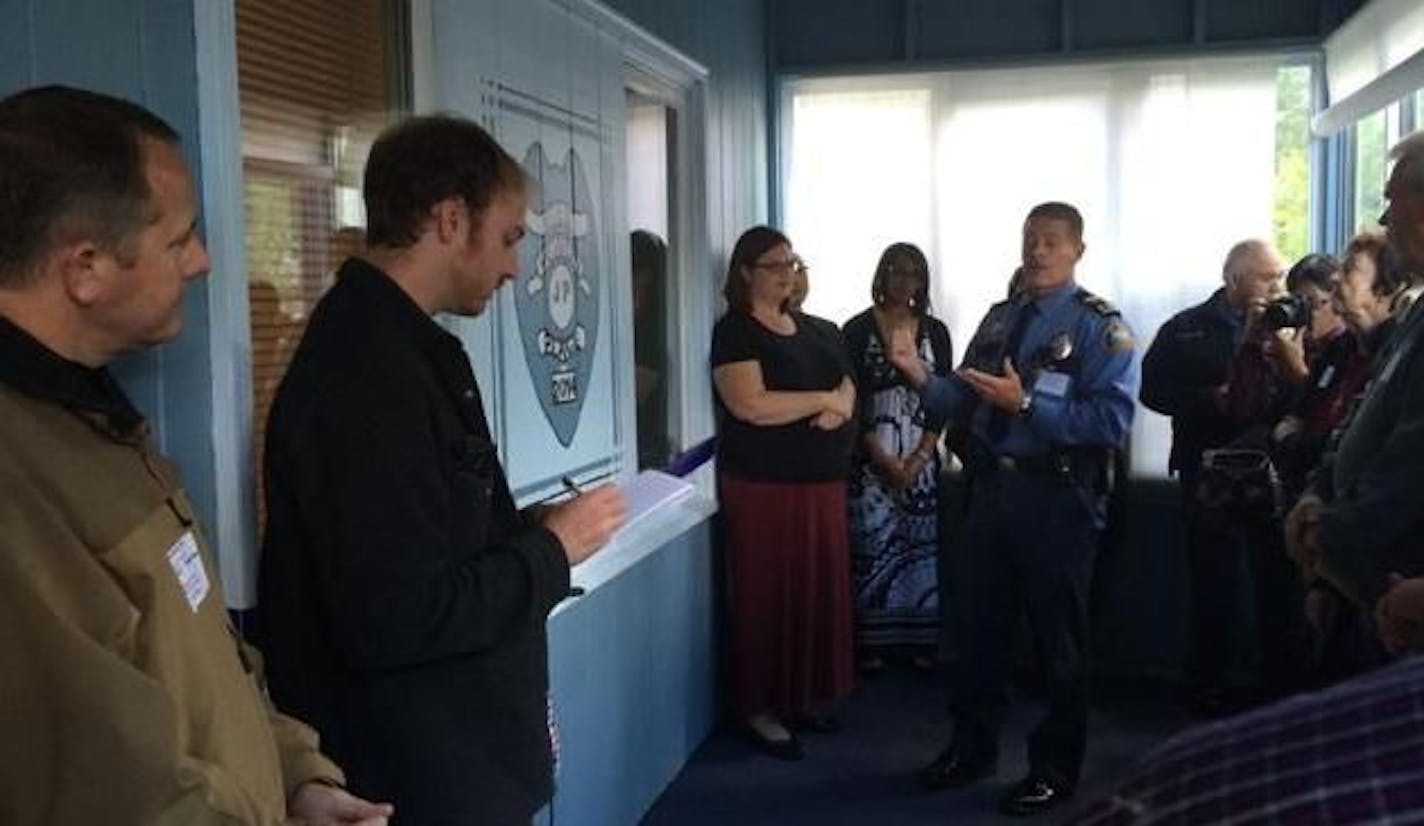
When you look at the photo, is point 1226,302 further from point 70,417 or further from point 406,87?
point 70,417

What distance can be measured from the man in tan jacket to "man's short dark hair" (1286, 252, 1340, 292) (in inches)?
134

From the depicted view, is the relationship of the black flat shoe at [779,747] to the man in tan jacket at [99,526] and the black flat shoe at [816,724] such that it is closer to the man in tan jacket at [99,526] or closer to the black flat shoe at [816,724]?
the black flat shoe at [816,724]

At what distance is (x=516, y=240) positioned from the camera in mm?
1810

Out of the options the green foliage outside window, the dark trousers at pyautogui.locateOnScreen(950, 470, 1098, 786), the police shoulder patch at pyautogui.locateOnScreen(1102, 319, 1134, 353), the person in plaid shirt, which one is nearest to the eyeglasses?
the dark trousers at pyautogui.locateOnScreen(950, 470, 1098, 786)

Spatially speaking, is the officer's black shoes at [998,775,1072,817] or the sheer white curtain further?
the sheer white curtain

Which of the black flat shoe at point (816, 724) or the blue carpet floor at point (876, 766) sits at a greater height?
the black flat shoe at point (816, 724)

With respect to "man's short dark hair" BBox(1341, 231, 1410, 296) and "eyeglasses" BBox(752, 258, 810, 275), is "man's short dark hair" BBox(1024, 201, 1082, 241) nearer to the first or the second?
"man's short dark hair" BBox(1341, 231, 1410, 296)

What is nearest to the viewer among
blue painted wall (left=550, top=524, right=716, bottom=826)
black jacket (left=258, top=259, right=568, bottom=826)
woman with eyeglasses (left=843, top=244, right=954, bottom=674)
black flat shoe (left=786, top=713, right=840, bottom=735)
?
black jacket (left=258, top=259, right=568, bottom=826)

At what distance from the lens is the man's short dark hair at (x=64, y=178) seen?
45.2 inches

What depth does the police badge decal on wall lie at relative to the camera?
2766 mm

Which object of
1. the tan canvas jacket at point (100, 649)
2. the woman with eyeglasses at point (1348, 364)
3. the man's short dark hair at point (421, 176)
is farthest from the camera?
the woman with eyeglasses at point (1348, 364)

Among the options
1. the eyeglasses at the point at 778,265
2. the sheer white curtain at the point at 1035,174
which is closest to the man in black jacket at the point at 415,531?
the eyeglasses at the point at 778,265

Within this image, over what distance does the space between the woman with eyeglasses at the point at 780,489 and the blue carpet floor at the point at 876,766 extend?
147 millimetres

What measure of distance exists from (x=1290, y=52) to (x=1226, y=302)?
3.51 feet
